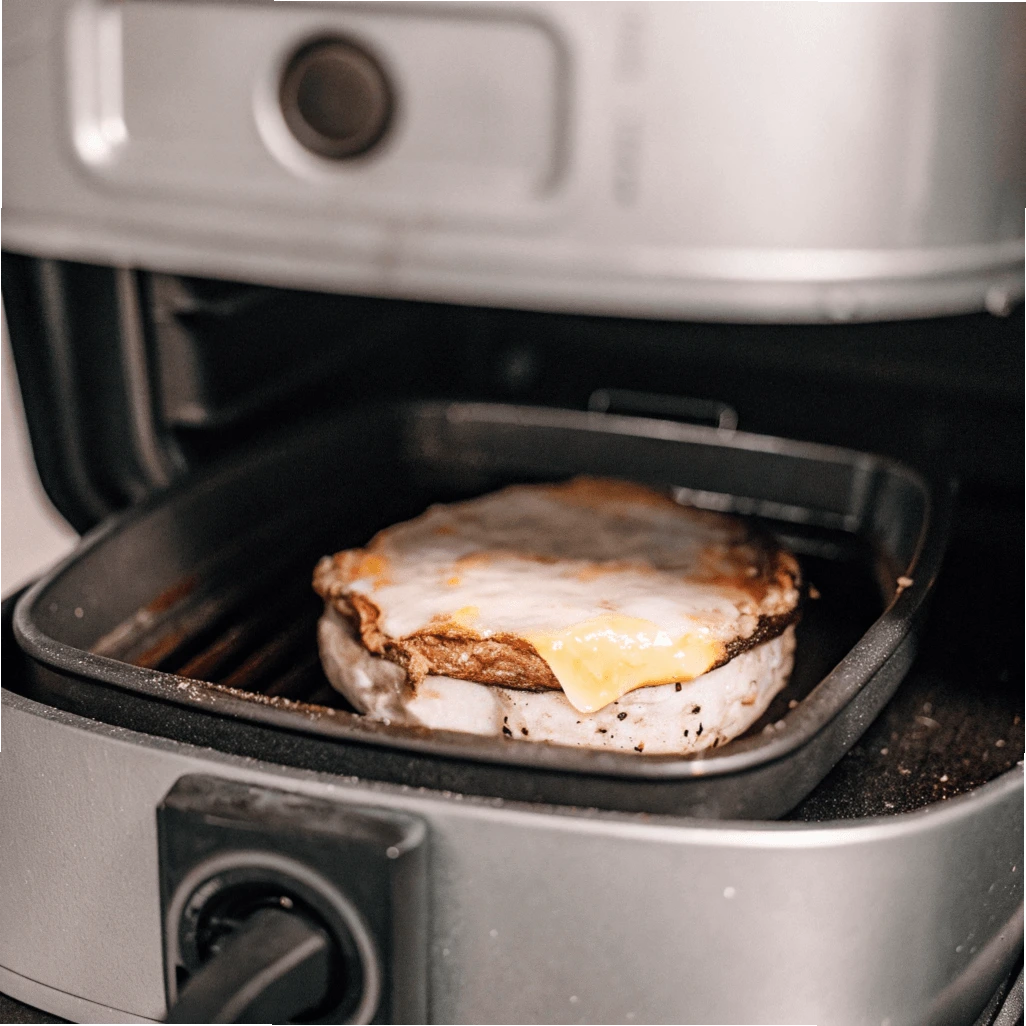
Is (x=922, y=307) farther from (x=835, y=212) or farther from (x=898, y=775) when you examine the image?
(x=898, y=775)

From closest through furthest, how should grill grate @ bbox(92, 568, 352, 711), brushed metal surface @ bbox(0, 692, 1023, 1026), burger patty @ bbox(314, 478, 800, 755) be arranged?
brushed metal surface @ bbox(0, 692, 1023, 1026)
burger patty @ bbox(314, 478, 800, 755)
grill grate @ bbox(92, 568, 352, 711)

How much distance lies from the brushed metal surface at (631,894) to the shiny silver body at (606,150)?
0.23m

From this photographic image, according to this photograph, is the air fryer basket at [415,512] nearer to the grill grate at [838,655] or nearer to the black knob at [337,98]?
the grill grate at [838,655]

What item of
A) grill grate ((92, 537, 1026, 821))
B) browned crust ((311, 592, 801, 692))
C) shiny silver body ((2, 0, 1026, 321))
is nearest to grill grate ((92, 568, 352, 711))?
grill grate ((92, 537, 1026, 821))

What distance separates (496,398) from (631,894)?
67 centimetres

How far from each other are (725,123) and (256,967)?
41 centimetres

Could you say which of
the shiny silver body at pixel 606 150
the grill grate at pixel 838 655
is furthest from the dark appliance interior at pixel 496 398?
the shiny silver body at pixel 606 150

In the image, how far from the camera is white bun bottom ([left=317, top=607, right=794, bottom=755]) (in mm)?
665

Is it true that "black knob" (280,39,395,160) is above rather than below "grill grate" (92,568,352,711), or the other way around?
above

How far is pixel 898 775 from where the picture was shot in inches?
27.5

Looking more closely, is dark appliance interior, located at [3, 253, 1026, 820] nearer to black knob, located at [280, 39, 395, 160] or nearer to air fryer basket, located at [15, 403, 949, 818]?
air fryer basket, located at [15, 403, 949, 818]

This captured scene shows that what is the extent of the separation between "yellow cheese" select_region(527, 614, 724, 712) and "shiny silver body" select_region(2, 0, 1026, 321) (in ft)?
0.55

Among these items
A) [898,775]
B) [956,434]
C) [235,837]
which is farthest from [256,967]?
[956,434]

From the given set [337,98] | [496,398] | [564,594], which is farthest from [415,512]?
[337,98]
